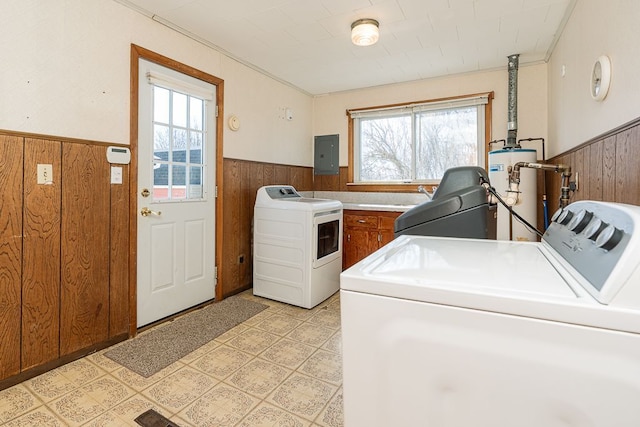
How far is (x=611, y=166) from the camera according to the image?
1.74m

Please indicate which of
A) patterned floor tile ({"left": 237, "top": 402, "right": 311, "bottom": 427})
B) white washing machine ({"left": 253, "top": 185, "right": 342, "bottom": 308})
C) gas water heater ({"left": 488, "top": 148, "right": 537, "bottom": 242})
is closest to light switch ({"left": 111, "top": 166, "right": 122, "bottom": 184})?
white washing machine ({"left": 253, "top": 185, "right": 342, "bottom": 308})

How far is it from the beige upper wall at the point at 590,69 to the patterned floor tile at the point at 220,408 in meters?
2.33

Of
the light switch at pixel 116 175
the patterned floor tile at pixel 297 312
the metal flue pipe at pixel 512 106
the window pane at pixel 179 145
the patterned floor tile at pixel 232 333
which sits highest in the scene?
the metal flue pipe at pixel 512 106

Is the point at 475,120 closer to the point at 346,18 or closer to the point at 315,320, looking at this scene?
the point at 346,18

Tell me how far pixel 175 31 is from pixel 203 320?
2.41 m

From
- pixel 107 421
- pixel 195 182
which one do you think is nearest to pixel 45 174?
pixel 195 182

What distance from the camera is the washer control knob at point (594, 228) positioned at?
78cm

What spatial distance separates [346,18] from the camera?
8.55 ft

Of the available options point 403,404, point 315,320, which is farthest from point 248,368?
point 403,404

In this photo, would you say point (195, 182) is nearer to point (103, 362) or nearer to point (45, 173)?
point (45, 173)

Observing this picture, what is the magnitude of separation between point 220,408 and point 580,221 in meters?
1.76

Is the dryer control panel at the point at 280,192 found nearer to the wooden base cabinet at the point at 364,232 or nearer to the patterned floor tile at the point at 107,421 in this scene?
the wooden base cabinet at the point at 364,232

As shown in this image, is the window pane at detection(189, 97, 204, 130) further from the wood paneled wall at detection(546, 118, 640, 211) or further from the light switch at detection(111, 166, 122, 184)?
the wood paneled wall at detection(546, 118, 640, 211)

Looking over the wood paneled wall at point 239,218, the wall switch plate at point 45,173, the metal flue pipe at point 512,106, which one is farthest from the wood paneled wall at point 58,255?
the metal flue pipe at point 512,106
